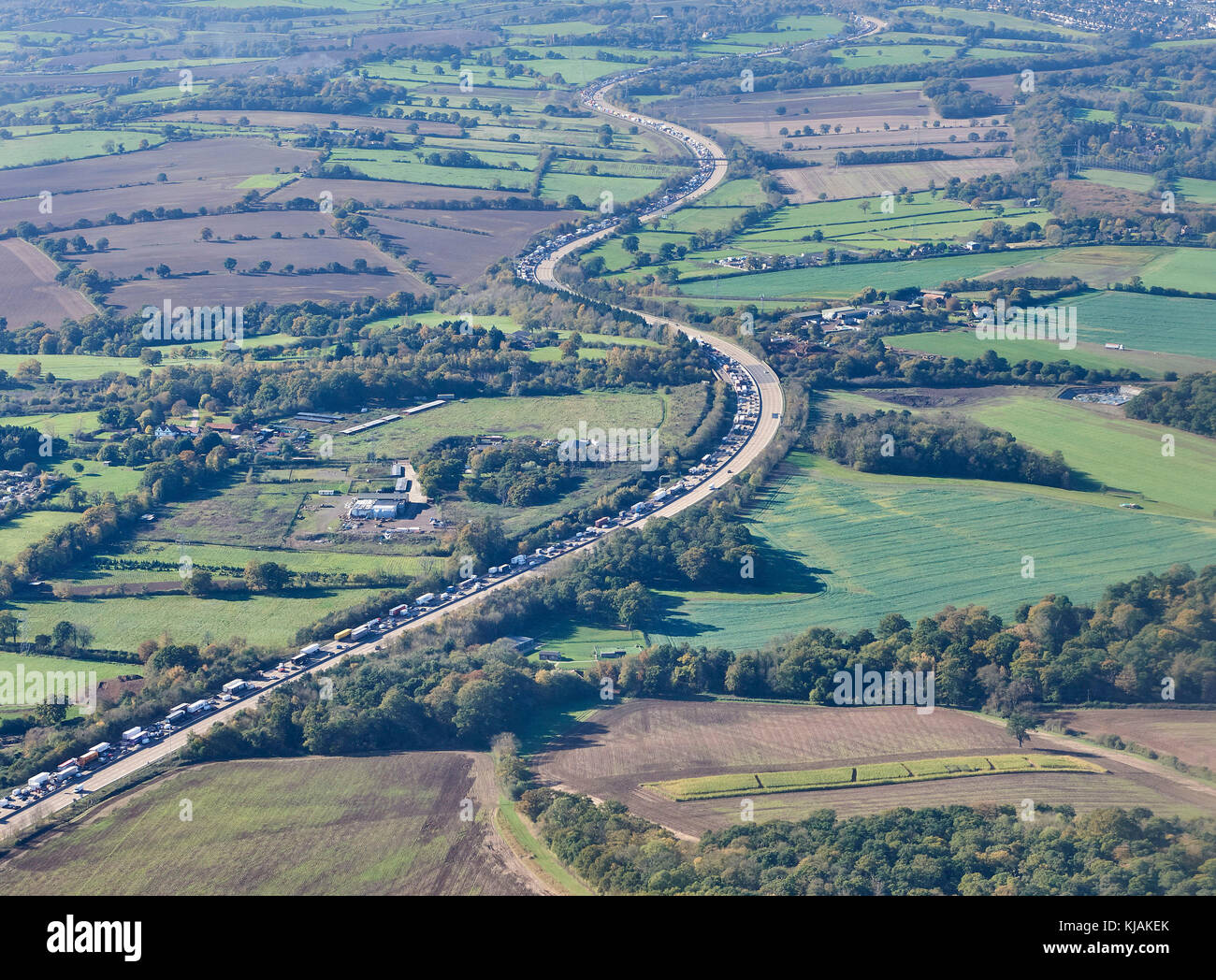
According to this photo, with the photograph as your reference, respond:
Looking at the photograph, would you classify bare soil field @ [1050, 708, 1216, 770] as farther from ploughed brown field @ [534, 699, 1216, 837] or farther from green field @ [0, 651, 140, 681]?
green field @ [0, 651, 140, 681]

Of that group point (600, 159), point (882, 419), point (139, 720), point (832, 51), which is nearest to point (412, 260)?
point (600, 159)

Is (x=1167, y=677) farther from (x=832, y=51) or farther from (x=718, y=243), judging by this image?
(x=832, y=51)

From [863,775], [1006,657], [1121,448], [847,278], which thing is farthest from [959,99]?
[863,775]

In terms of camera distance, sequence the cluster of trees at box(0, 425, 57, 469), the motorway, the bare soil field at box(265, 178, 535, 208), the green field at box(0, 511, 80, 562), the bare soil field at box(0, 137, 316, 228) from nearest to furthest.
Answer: the motorway, the green field at box(0, 511, 80, 562), the cluster of trees at box(0, 425, 57, 469), the bare soil field at box(0, 137, 316, 228), the bare soil field at box(265, 178, 535, 208)

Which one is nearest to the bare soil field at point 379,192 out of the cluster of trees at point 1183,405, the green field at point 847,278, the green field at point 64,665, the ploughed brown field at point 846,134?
the green field at point 847,278

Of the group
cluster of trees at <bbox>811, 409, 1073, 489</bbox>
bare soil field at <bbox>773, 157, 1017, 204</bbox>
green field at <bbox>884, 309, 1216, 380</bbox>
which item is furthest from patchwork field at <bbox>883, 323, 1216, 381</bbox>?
bare soil field at <bbox>773, 157, 1017, 204</bbox>

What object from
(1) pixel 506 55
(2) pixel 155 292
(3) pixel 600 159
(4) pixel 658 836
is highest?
(1) pixel 506 55

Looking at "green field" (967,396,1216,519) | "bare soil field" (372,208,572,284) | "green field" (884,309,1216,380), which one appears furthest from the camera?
"bare soil field" (372,208,572,284)
